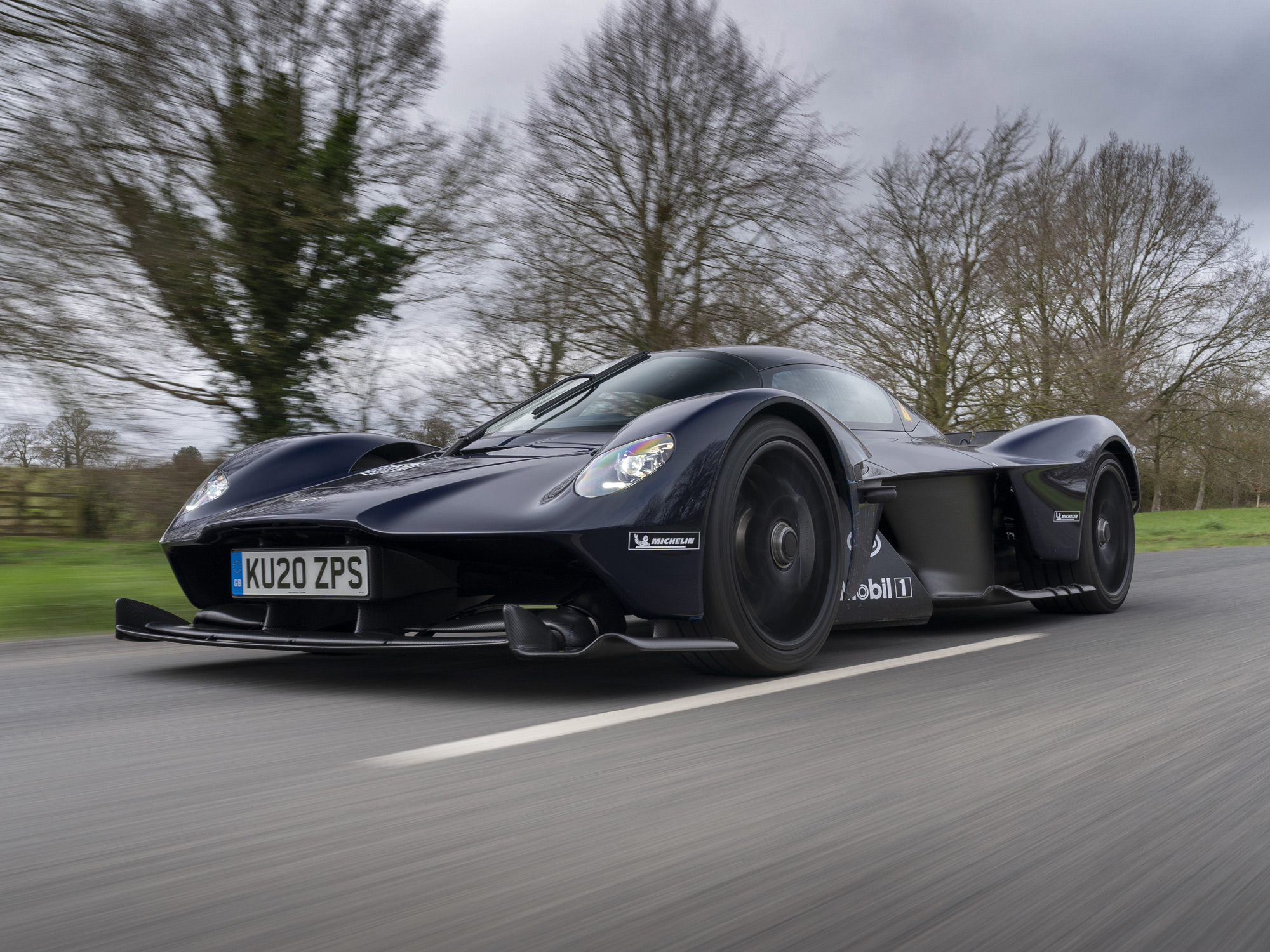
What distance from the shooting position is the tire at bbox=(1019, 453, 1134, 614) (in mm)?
5367

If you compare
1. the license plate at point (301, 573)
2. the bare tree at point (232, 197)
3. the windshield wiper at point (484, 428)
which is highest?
the bare tree at point (232, 197)

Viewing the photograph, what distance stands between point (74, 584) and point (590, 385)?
4.15 m

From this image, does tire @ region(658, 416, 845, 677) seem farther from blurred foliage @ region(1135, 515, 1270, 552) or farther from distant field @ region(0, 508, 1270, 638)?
blurred foliage @ region(1135, 515, 1270, 552)

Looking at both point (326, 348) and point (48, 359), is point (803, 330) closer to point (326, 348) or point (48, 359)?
point (326, 348)

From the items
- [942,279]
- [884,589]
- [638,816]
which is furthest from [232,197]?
[942,279]

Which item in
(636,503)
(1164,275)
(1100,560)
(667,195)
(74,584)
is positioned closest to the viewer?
(636,503)

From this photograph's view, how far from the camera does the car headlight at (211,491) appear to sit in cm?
393

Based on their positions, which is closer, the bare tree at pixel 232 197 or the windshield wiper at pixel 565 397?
the windshield wiper at pixel 565 397

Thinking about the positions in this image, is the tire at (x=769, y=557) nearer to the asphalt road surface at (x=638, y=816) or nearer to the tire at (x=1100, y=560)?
the asphalt road surface at (x=638, y=816)

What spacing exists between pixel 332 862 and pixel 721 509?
1.77m

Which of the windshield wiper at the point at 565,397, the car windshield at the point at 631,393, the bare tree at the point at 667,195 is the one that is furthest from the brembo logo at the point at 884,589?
the bare tree at the point at 667,195

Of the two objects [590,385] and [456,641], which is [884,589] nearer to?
[590,385]

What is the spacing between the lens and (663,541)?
3068 mm

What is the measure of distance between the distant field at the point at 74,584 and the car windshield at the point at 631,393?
263cm
